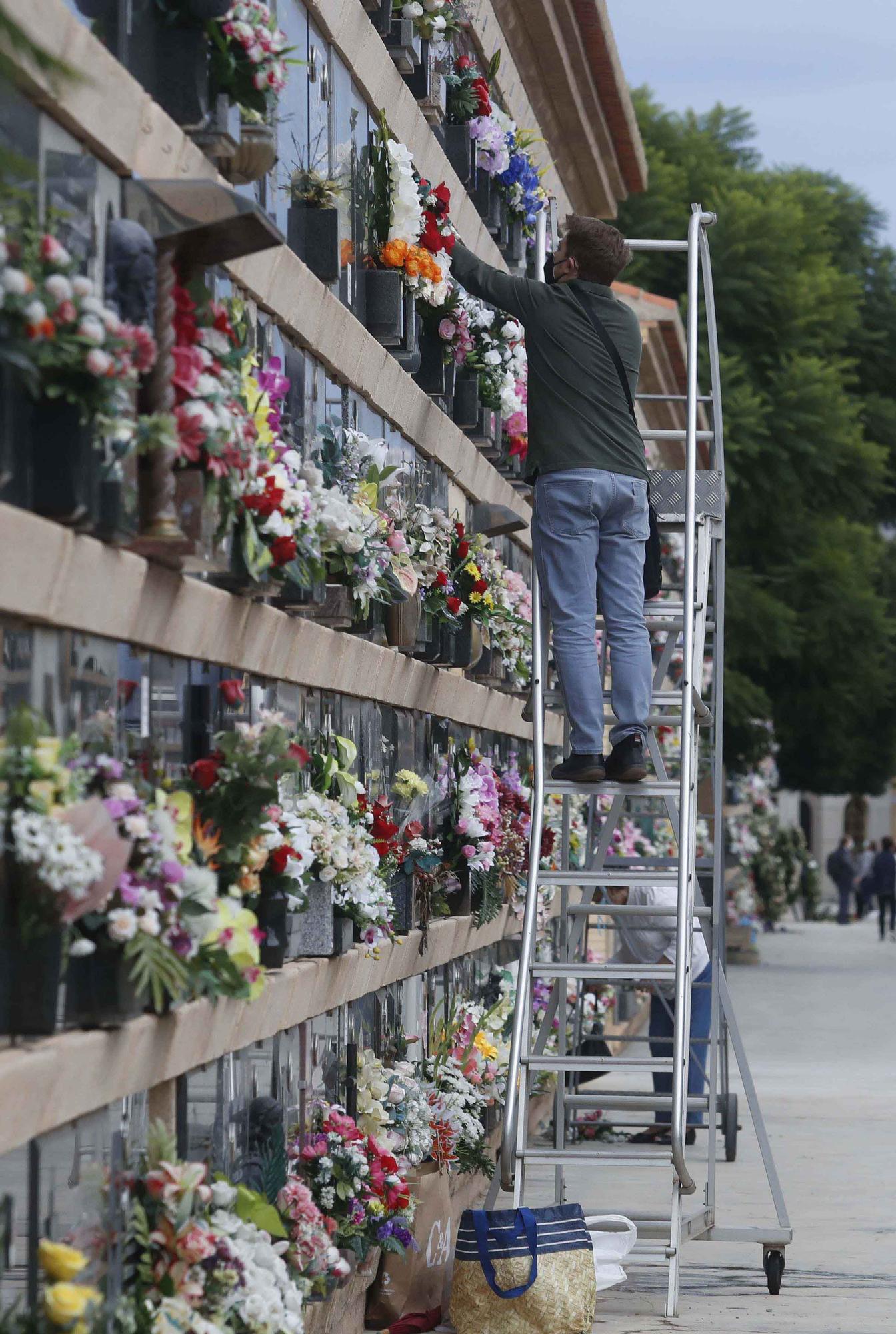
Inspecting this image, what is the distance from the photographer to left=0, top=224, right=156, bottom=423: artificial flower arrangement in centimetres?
364

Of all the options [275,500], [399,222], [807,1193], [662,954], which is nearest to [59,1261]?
[275,500]

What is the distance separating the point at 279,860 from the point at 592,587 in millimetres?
2504

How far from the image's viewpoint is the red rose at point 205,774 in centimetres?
490

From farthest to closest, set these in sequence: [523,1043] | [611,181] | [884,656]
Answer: [884,656] → [611,181] → [523,1043]

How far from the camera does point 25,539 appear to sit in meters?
3.84

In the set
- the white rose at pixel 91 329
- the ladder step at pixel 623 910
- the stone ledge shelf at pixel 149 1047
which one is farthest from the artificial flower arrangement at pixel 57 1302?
the ladder step at pixel 623 910

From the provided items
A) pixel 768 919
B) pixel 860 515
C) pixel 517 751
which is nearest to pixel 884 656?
pixel 860 515

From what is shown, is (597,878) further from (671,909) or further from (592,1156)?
(592,1156)

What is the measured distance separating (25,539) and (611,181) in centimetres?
1259

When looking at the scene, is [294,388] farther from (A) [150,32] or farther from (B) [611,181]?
(B) [611,181]

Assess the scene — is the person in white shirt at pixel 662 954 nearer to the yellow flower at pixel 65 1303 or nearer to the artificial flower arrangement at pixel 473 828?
the artificial flower arrangement at pixel 473 828

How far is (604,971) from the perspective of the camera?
6977 millimetres

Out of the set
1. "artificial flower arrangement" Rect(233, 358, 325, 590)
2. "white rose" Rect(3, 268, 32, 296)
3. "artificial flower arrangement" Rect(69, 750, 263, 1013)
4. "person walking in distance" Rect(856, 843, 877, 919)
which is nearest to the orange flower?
"artificial flower arrangement" Rect(69, 750, 263, 1013)

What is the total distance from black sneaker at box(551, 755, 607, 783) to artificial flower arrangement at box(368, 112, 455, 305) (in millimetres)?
1780
